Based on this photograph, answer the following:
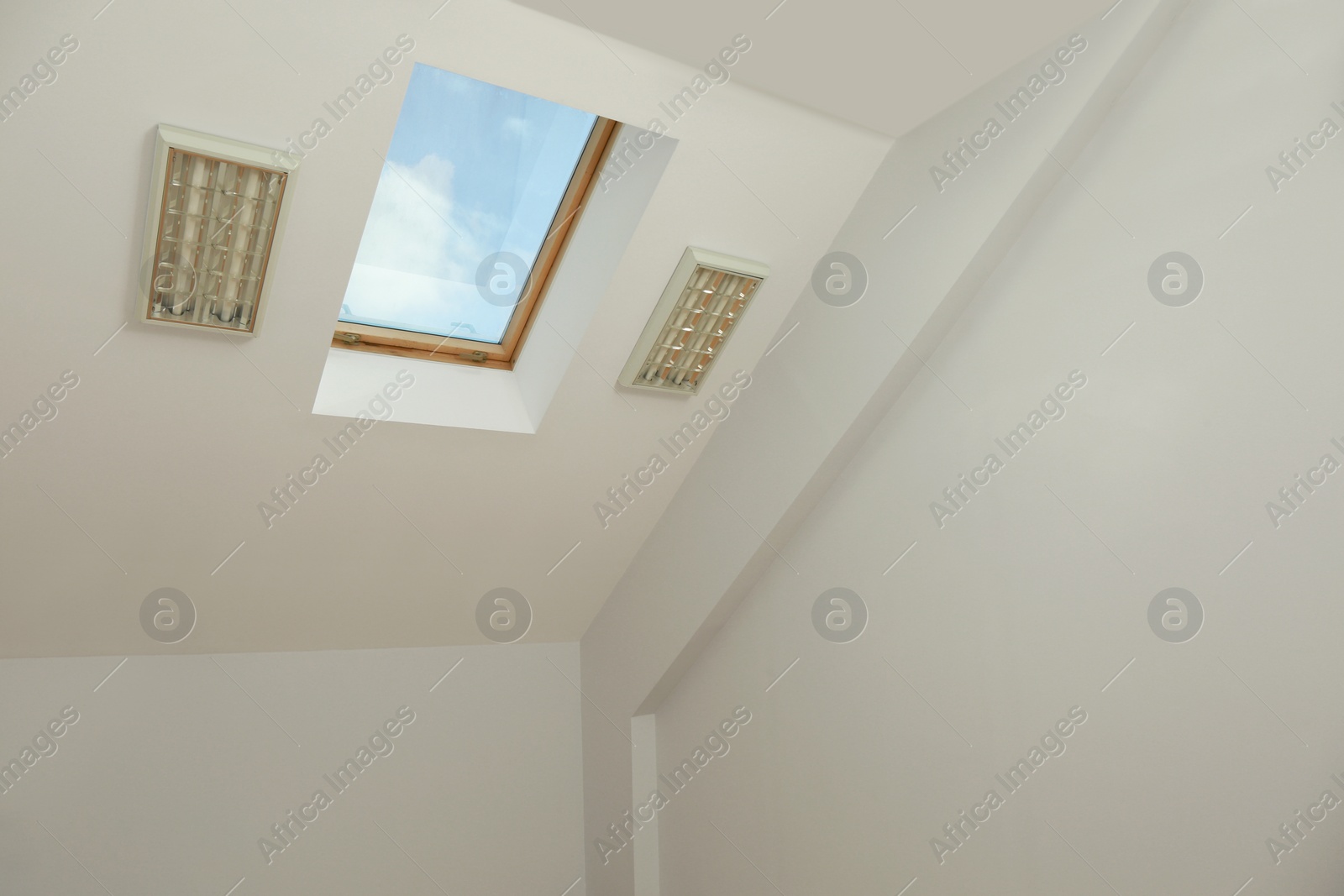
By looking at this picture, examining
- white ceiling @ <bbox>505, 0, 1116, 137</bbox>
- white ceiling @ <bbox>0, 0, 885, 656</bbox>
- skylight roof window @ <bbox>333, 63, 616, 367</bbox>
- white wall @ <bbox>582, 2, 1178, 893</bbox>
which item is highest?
skylight roof window @ <bbox>333, 63, 616, 367</bbox>

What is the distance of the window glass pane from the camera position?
3045 millimetres

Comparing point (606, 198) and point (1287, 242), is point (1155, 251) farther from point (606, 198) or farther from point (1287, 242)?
point (606, 198)

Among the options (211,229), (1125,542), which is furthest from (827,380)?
(211,229)

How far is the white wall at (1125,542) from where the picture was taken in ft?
6.82

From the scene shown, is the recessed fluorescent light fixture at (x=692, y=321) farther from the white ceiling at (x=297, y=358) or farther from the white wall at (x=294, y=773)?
the white wall at (x=294, y=773)

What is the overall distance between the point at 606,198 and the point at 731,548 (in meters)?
1.50

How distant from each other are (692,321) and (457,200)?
102 centimetres

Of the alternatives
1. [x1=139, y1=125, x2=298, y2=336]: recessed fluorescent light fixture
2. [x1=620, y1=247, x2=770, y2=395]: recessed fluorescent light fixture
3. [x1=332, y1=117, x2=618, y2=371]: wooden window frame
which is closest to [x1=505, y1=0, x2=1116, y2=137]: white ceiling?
[x1=620, y1=247, x2=770, y2=395]: recessed fluorescent light fixture

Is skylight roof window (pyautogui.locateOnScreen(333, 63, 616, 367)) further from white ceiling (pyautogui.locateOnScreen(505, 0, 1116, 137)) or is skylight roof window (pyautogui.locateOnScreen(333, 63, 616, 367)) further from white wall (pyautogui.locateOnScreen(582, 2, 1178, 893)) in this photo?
white wall (pyautogui.locateOnScreen(582, 2, 1178, 893))

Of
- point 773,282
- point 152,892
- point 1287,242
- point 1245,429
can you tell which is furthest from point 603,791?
point 1287,242

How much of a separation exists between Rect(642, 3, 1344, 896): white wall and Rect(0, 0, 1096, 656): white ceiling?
0.60 m

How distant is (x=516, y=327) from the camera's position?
3.58 meters

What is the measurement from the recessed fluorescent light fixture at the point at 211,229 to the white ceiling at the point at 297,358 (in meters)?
0.06

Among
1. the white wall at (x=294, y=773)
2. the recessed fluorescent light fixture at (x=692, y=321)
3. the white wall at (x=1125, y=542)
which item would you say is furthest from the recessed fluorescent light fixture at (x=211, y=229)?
the white wall at (x=1125, y=542)
